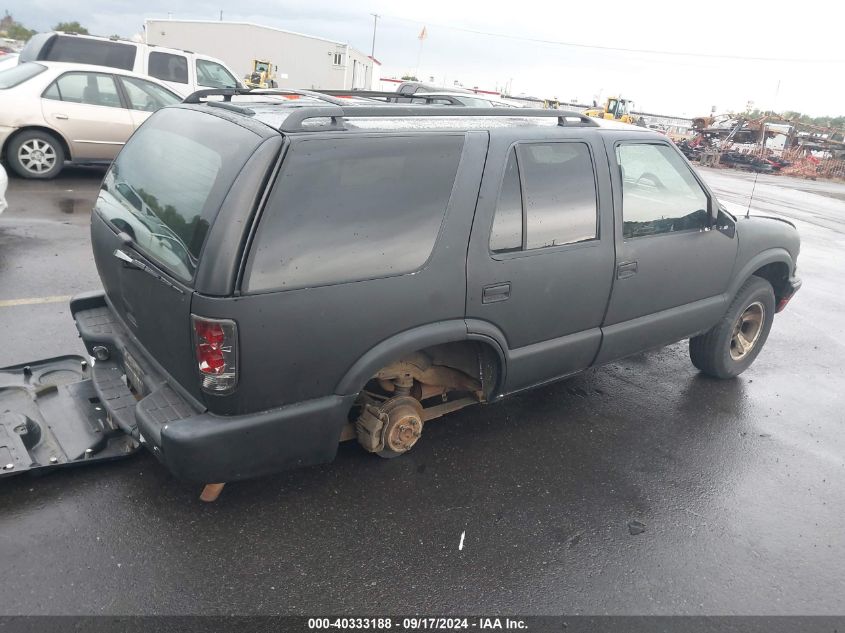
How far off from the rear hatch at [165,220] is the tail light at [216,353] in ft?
0.20

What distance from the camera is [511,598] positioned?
2682mm

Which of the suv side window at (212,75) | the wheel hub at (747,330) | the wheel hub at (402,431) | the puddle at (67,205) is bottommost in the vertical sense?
the puddle at (67,205)

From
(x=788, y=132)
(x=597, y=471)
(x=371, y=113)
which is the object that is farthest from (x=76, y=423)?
(x=788, y=132)

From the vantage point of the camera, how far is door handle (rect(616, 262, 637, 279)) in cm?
369

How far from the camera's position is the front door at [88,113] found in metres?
9.04

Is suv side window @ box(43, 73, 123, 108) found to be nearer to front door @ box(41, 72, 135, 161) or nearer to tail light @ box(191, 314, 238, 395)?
front door @ box(41, 72, 135, 161)

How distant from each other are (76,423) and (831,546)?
386 cm

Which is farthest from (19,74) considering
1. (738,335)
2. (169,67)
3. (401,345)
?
(738,335)

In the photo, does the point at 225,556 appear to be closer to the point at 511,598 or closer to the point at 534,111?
the point at 511,598

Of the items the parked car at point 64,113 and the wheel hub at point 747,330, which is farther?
the parked car at point 64,113

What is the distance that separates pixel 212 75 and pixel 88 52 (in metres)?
2.39

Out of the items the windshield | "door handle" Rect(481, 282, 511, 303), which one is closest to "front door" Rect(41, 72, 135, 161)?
the windshield

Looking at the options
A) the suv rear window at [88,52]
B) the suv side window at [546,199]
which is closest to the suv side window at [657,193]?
the suv side window at [546,199]

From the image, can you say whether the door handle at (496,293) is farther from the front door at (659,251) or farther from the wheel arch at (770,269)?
the wheel arch at (770,269)
